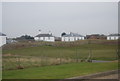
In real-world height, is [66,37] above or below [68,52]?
above

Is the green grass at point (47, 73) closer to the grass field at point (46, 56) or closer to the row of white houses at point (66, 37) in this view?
the grass field at point (46, 56)

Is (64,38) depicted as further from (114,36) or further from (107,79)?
(107,79)

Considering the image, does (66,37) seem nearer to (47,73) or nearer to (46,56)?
(46,56)

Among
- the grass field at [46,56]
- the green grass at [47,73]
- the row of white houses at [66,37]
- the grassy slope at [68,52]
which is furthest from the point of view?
the row of white houses at [66,37]

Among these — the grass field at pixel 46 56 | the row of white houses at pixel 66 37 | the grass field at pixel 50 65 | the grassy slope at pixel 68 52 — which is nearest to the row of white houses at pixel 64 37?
the row of white houses at pixel 66 37

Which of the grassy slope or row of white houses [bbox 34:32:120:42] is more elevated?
row of white houses [bbox 34:32:120:42]

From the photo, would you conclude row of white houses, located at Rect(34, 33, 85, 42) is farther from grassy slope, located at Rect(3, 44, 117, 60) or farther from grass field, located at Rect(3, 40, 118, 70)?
grass field, located at Rect(3, 40, 118, 70)

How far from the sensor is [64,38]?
124938 millimetres

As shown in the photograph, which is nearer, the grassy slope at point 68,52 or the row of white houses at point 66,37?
the grassy slope at point 68,52

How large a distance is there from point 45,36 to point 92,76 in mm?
114162

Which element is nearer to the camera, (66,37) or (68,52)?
(68,52)

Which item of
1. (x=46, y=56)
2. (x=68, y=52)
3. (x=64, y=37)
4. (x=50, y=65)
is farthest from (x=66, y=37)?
(x=50, y=65)

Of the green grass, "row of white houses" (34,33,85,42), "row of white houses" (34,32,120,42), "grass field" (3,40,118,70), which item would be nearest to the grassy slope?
"grass field" (3,40,118,70)

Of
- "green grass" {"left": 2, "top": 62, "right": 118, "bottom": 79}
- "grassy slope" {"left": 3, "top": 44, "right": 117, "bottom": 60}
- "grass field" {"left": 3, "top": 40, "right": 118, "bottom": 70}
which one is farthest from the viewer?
"grassy slope" {"left": 3, "top": 44, "right": 117, "bottom": 60}
